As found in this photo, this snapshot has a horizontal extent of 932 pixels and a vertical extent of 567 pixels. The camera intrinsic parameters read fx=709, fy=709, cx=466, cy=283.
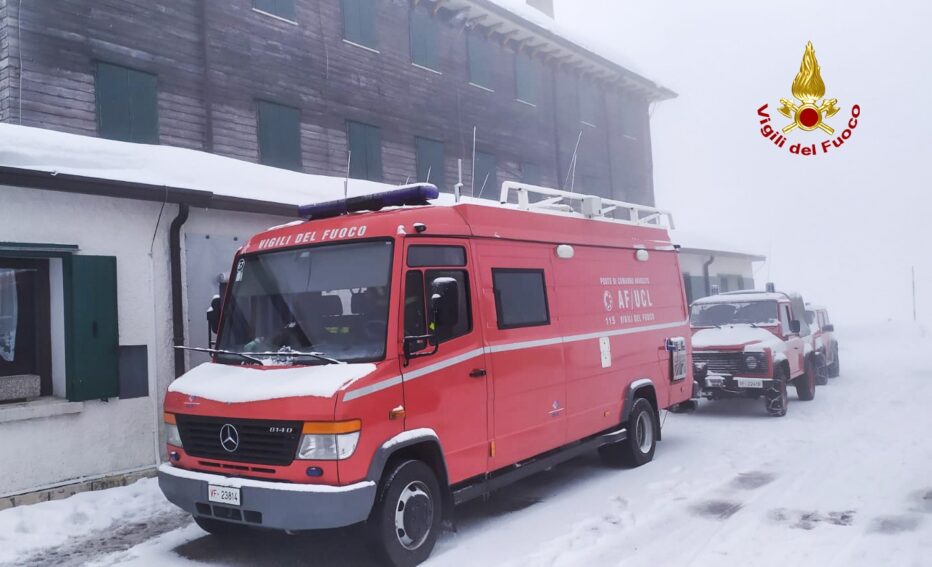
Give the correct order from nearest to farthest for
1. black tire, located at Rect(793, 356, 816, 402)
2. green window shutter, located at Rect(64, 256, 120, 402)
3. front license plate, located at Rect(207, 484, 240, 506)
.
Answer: front license plate, located at Rect(207, 484, 240, 506), green window shutter, located at Rect(64, 256, 120, 402), black tire, located at Rect(793, 356, 816, 402)

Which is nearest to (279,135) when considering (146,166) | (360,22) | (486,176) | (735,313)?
(360,22)

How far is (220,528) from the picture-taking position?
251 inches

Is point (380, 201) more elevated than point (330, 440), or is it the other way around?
point (380, 201)

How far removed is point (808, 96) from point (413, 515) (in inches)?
373

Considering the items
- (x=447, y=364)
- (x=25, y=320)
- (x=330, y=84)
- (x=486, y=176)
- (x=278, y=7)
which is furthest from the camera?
(x=486, y=176)

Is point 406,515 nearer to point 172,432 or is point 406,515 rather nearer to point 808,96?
point 172,432

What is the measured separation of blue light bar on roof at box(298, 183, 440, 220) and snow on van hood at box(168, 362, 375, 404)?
1676 mm

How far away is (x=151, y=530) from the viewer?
22.0 feet

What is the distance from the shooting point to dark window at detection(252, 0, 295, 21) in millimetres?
14977

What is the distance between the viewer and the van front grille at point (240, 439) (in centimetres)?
511

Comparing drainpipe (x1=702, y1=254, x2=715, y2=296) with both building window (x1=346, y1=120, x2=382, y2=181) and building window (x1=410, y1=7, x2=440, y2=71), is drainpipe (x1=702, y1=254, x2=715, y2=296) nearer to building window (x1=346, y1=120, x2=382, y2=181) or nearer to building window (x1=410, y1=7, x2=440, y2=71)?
building window (x1=410, y1=7, x2=440, y2=71)

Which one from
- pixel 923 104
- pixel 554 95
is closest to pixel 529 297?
pixel 554 95

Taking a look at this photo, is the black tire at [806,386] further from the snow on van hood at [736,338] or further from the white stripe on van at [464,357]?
the white stripe on van at [464,357]

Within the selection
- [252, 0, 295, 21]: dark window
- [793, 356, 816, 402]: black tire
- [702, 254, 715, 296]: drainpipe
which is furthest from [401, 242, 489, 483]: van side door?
[702, 254, 715, 296]: drainpipe
